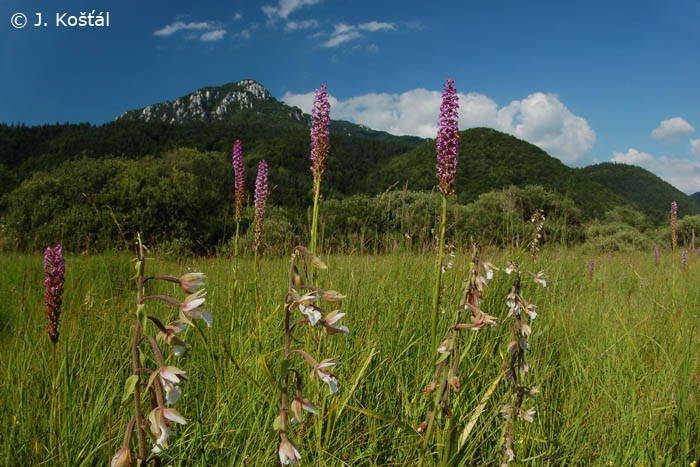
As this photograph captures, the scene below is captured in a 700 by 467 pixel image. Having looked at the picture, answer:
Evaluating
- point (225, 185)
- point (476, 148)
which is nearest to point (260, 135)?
point (476, 148)

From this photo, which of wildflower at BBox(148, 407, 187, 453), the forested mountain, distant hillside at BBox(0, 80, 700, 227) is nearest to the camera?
wildflower at BBox(148, 407, 187, 453)

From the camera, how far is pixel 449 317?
Result: 3.22 m

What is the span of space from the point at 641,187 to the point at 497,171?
37.4m

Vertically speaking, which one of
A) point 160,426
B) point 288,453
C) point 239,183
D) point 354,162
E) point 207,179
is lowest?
point 288,453

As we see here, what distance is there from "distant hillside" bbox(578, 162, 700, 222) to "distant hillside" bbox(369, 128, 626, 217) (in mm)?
16054

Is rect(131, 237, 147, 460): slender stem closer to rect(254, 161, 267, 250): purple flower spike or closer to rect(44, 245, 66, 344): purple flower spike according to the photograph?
rect(44, 245, 66, 344): purple flower spike

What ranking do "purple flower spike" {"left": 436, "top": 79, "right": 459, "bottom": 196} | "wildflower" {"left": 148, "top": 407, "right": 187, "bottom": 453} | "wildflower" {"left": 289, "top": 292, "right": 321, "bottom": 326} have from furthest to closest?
"purple flower spike" {"left": 436, "top": 79, "right": 459, "bottom": 196} < "wildflower" {"left": 289, "top": 292, "right": 321, "bottom": 326} < "wildflower" {"left": 148, "top": 407, "right": 187, "bottom": 453}

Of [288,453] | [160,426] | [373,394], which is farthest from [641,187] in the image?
[160,426]

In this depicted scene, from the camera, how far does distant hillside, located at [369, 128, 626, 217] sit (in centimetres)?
4669

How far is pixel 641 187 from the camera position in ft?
235

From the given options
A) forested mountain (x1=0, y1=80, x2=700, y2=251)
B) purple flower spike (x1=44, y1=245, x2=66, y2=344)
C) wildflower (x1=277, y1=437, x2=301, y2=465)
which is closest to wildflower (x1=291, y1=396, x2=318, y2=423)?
wildflower (x1=277, y1=437, x2=301, y2=465)

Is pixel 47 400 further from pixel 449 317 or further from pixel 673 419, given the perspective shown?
pixel 673 419

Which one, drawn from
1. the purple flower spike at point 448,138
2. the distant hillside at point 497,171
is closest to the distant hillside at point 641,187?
the distant hillside at point 497,171

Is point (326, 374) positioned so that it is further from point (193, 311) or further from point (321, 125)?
point (321, 125)
